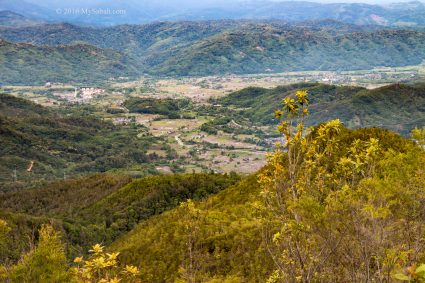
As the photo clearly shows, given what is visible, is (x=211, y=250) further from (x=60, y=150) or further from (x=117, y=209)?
(x=60, y=150)

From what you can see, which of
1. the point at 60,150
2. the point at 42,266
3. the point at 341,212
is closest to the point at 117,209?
the point at 42,266

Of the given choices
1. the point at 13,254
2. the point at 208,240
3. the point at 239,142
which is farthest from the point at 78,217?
the point at 239,142

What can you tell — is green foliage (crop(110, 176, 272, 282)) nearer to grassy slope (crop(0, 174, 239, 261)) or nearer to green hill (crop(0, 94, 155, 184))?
grassy slope (crop(0, 174, 239, 261))

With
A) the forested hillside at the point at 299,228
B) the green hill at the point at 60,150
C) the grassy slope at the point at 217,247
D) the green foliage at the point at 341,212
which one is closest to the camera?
the green foliage at the point at 341,212

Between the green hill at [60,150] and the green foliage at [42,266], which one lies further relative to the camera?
the green hill at [60,150]

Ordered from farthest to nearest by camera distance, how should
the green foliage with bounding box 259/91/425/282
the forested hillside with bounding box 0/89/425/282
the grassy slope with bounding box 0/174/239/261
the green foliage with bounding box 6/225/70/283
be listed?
the grassy slope with bounding box 0/174/239/261
the green foliage with bounding box 6/225/70/283
the forested hillside with bounding box 0/89/425/282
the green foliage with bounding box 259/91/425/282

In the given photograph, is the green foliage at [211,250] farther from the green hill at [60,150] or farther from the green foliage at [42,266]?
the green hill at [60,150]

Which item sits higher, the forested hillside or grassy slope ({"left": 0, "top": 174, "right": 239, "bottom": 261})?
the forested hillside

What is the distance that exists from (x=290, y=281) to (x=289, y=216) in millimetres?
1703

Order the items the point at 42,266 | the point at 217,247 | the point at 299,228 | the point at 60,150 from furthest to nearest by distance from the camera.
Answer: the point at 60,150
the point at 217,247
the point at 42,266
the point at 299,228

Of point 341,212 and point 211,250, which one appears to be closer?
point 341,212

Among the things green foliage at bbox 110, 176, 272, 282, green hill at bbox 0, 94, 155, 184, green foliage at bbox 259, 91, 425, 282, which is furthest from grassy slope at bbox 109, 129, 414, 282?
green hill at bbox 0, 94, 155, 184

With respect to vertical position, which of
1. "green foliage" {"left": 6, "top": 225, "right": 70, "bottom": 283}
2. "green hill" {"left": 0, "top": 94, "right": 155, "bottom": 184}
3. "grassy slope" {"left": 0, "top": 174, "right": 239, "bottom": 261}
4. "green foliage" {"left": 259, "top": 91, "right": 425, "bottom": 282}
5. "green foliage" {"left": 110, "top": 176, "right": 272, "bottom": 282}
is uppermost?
"green foliage" {"left": 259, "top": 91, "right": 425, "bottom": 282}

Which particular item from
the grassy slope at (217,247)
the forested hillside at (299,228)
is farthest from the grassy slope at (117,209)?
the grassy slope at (217,247)
